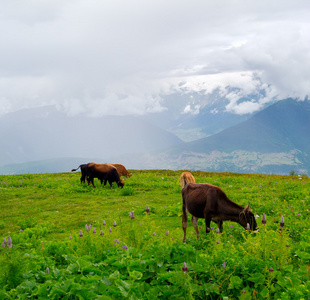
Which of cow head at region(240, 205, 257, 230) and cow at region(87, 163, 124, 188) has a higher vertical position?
cow at region(87, 163, 124, 188)

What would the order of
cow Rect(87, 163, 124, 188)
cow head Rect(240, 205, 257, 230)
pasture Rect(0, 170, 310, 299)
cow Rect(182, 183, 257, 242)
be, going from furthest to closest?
cow Rect(87, 163, 124, 188)
cow Rect(182, 183, 257, 242)
cow head Rect(240, 205, 257, 230)
pasture Rect(0, 170, 310, 299)

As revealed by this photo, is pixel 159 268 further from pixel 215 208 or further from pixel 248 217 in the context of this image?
pixel 248 217

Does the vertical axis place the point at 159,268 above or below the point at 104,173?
below

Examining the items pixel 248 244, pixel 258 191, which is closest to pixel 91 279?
pixel 248 244

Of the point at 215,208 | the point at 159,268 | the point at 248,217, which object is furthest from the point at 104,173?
the point at 159,268

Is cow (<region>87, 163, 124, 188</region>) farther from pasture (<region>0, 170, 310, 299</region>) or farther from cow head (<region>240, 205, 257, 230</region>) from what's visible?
cow head (<region>240, 205, 257, 230</region>)

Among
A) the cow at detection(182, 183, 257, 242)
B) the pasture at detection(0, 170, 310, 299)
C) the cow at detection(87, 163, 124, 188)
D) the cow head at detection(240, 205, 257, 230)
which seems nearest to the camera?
the pasture at detection(0, 170, 310, 299)

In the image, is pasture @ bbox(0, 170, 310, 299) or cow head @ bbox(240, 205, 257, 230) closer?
pasture @ bbox(0, 170, 310, 299)

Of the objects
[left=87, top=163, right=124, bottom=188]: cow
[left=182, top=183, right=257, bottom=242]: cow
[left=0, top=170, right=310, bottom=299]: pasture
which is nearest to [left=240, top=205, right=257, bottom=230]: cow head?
[left=182, top=183, right=257, bottom=242]: cow

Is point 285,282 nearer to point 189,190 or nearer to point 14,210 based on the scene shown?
point 189,190

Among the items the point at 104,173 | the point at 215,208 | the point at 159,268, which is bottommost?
the point at 159,268

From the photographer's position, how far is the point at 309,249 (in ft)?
22.6

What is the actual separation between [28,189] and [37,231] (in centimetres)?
1228

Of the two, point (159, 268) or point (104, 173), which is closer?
point (159, 268)
